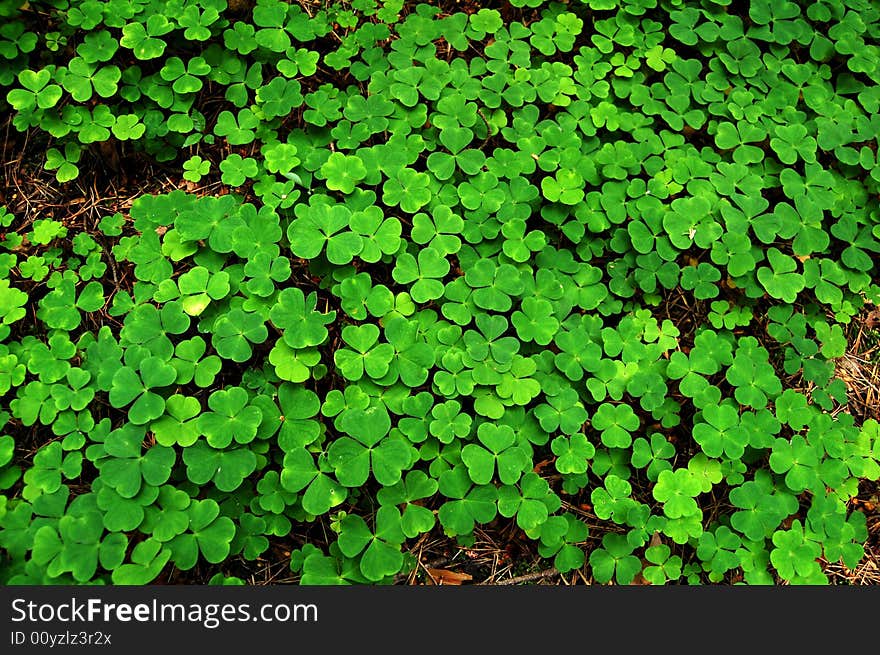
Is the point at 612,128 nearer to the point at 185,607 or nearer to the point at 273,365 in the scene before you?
the point at 273,365

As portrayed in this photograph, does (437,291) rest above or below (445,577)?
above

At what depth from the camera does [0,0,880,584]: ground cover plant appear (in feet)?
8.19

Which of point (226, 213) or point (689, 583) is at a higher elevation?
point (226, 213)

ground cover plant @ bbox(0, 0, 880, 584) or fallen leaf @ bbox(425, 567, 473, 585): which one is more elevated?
→ ground cover plant @ bbox(0, 0, 880, 584)

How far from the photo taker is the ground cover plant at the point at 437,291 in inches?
98.3

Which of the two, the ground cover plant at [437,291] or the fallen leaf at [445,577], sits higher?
the ground cover plant at [437,291]

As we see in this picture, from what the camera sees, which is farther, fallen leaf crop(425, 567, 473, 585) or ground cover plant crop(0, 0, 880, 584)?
fallen leaf crop(425, 567, 473, 585)

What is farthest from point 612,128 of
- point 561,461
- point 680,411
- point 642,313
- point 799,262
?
point 561,461

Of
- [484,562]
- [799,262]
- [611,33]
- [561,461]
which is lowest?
[484,562]

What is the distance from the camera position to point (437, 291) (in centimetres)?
276

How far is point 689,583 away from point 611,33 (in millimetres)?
2888

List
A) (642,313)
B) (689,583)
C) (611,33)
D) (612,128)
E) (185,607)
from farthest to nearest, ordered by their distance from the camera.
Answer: (611,33) < (612,128) < (642,313) < (689,583) < (185,607)

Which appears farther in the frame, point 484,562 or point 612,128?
point 612,128

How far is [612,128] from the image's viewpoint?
3.23 metres
